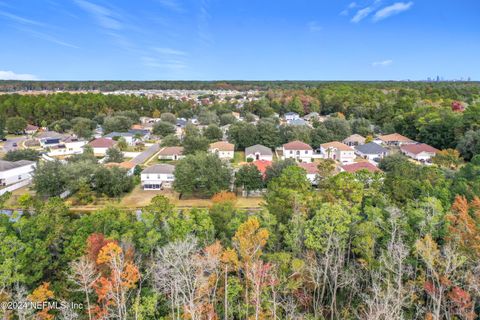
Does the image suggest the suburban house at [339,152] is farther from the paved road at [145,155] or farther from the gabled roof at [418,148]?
the paved road at [145,155]

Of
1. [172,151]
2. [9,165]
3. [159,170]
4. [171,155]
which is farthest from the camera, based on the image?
[172,151]

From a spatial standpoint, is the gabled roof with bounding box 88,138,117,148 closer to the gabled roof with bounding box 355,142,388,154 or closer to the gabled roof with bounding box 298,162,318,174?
the gabled roof with bounding box 298,162,318,174

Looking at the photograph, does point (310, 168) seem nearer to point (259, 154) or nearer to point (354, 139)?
point (259, 154)

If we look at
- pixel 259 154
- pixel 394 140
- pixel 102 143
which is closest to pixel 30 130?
pixel 102 143

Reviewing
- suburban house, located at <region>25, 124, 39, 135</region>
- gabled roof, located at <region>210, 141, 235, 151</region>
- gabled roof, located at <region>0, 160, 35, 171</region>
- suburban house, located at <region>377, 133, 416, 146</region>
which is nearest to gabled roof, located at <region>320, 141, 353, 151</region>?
suburban house, located at <region>377, 133, 416, 146</region>

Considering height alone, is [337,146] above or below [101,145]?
above

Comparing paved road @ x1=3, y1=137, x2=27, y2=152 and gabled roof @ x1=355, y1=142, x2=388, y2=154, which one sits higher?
gabled roof @ x1=355, y1=142, x2=388, y2=154

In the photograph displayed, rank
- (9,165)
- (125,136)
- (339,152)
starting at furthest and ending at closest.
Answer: (125,136)
(339,152)
(9,165)
